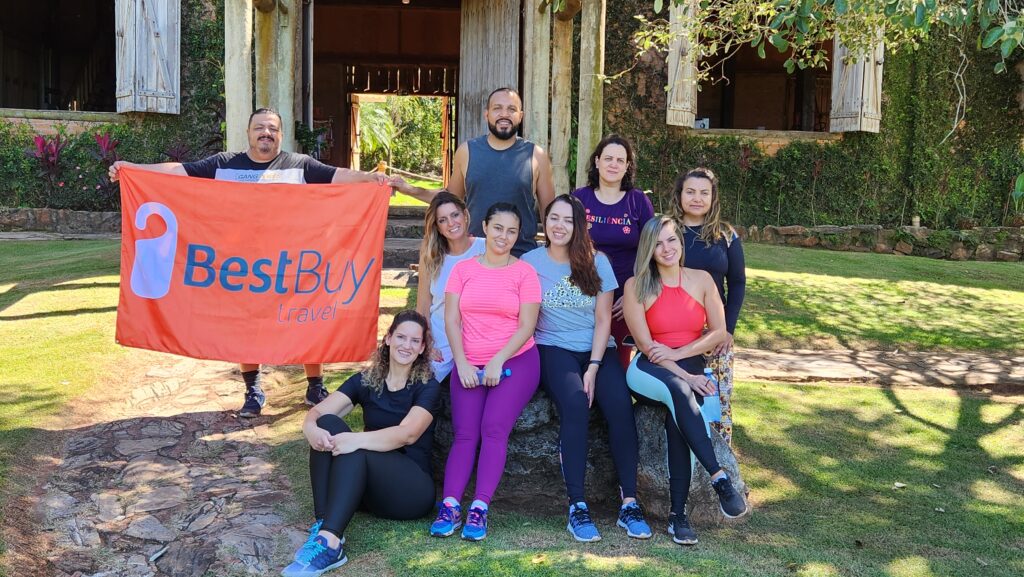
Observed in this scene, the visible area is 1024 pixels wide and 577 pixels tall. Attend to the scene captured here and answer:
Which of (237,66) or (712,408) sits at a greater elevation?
(237,66)

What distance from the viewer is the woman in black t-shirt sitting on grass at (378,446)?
11.7 feet

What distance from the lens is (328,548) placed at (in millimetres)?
3482

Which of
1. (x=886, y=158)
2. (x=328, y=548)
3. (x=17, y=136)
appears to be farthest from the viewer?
(x=886, y=158)

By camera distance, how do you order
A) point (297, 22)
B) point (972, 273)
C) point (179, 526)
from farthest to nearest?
point (972, 273)
point (297, 22)
point (179, 526)

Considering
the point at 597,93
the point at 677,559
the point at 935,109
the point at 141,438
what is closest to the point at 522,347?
the point at 677,559

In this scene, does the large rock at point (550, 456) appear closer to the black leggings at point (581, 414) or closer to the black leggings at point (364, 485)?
the black leggings at point (581, 414)

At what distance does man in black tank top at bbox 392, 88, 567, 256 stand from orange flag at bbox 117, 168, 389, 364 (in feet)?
1.72

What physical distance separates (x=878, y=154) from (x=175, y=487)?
10351 mm

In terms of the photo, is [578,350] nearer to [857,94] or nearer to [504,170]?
[504,170]

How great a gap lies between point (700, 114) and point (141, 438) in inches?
621

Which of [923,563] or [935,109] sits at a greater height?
[935,109]

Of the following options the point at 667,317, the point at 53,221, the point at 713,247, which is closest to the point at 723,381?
the point at 667,317

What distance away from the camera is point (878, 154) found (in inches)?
477

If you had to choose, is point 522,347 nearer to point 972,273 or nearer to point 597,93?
point 597,93
